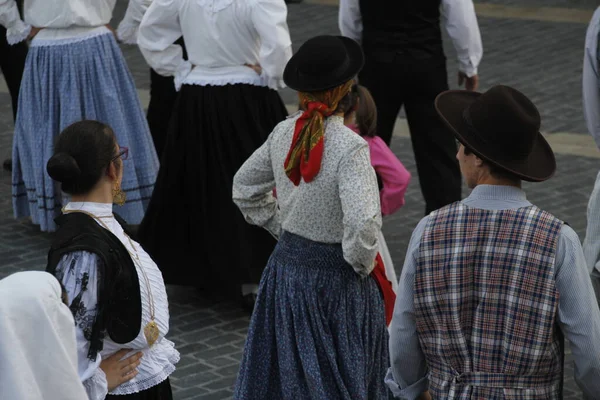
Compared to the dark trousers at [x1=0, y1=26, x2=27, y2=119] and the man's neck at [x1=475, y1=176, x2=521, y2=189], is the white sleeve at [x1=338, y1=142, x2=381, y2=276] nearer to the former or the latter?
the man's neck at [x1=475, y1=176, x2=521, y2=189]

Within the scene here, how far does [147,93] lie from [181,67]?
4.08m

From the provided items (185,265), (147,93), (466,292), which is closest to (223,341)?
(185,265)

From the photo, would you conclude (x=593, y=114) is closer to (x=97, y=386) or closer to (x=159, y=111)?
(x=97, y=386)

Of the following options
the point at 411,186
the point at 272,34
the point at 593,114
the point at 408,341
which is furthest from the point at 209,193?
the point at 408,341

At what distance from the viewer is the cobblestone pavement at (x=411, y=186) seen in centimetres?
552

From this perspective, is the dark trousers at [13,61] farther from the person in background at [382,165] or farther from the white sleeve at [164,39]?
the person in background at [382,165]

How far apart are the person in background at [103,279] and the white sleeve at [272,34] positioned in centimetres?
221

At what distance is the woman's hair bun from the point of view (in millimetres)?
3332

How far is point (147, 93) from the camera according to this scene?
33.0 feet

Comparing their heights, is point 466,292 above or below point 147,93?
above

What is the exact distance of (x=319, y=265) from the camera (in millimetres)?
4340

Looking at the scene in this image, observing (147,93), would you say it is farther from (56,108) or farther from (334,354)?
(334,354)

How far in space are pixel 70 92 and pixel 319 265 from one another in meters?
3.05

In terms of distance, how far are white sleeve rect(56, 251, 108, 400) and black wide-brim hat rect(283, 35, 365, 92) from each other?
1.28 m
